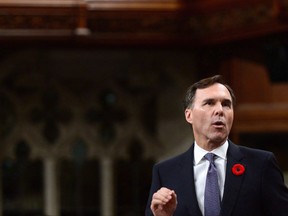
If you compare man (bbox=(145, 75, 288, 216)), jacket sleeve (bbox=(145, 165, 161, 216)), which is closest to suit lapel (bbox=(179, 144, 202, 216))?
man (bbox=(145, 75, 288, 216))

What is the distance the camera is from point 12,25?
637 centimetres

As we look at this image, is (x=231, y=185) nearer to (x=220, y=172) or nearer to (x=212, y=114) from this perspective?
Result: (x=220, y=172)

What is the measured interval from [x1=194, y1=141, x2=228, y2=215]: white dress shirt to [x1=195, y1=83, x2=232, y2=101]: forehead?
17 centimetres

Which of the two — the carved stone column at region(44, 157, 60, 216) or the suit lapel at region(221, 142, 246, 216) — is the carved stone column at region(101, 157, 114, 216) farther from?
the suit lapel at region(221, 142, 246, 216)

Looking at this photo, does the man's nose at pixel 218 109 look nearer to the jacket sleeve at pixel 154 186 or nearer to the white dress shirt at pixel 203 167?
the white dress shirt at pixel 203 167

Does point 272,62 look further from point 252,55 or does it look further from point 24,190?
point 24,190

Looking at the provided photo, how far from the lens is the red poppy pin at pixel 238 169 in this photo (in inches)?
108

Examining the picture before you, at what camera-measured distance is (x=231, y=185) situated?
106 inches

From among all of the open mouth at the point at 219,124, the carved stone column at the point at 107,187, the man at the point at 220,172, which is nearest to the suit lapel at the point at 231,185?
the man at the point at 220,172

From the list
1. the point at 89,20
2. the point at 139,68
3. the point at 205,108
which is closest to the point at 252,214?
the point at 205,108

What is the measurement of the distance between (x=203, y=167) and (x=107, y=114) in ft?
14.4

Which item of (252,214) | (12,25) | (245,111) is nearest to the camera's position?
(252,214)

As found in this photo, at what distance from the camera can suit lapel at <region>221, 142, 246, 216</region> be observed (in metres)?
2.68

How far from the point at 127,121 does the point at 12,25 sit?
4.55 ft
